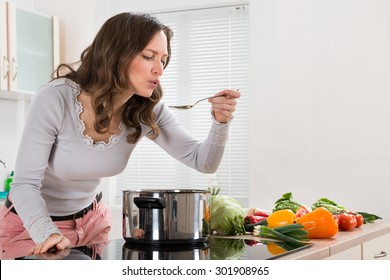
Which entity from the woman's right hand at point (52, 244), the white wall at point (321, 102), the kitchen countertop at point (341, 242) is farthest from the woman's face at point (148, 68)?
the white wall at point (321, 102)

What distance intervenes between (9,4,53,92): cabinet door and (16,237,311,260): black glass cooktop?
8.62 ft

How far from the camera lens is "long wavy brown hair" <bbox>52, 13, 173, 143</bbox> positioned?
1848 millimetres

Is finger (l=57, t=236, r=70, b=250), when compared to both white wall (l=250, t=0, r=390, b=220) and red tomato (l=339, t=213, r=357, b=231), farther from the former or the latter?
white wall (l=250, t=0, r=390, b=220)

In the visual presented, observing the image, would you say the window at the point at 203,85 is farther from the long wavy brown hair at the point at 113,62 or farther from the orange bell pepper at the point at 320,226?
the orange bell pepper at the point at 320,226

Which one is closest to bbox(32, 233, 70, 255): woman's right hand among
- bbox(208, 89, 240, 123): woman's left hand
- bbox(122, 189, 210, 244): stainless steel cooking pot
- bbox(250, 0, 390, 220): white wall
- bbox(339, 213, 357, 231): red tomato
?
bbox(122, 189, 210, 244): stainless steel cooking pot

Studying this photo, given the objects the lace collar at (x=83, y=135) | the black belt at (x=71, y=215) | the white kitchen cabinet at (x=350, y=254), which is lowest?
the white kitchen cabinet at (x=350, y=254)

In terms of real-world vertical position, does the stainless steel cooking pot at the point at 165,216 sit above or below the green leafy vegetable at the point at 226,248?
above

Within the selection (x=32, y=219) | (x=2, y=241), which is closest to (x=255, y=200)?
(x=2, y=241)

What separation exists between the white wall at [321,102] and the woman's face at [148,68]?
1.92 m

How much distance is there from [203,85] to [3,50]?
1363 millimetres

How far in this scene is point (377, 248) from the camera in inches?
79.7

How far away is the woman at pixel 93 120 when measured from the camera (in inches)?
70.8

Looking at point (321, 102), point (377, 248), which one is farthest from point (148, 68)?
point (321, 102)
